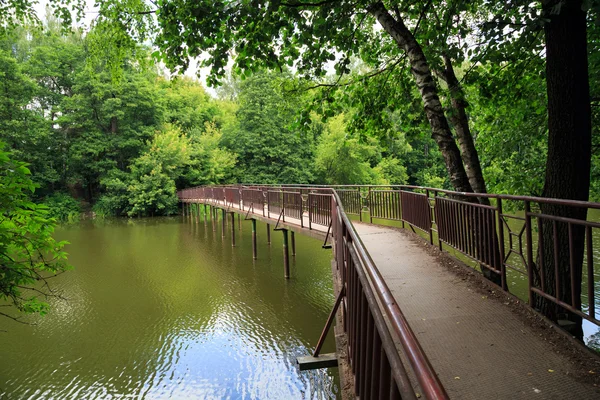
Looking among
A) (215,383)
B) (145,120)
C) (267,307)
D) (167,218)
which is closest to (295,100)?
(267,307)

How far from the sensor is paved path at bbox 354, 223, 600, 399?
2439mm

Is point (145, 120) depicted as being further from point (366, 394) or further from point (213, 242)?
point (366, 394)

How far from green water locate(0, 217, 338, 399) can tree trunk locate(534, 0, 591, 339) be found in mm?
3502

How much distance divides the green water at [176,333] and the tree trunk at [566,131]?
3.50 metres

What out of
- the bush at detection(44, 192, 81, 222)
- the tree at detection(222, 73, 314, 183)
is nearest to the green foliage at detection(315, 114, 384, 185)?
the tree at detection(222, 73, 314, 183)

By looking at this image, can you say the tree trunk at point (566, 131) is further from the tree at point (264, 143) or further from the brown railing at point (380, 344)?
the tree at point (264, 143)

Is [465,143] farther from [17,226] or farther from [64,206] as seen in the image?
[64,206]

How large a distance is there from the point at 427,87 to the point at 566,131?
6.95 ft

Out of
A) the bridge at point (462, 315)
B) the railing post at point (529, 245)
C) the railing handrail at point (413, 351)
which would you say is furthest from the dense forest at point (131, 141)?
the railing handrail at point (413, 351)

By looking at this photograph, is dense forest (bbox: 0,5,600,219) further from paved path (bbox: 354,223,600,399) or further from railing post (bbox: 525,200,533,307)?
railing post (bbox: 525,200,533,307)

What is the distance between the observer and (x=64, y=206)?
30.8 meters

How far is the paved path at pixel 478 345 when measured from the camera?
244cm

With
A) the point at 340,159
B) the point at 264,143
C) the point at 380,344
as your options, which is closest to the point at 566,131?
the point at 380,344

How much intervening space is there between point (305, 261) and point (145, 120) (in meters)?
26.2
